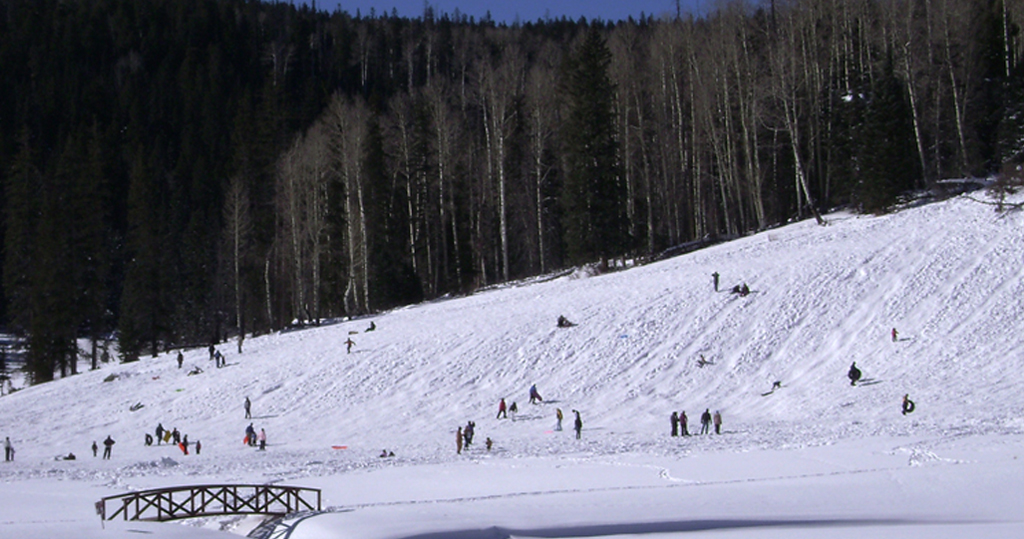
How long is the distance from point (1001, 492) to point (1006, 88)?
39496mm

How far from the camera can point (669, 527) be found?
14.9 metres

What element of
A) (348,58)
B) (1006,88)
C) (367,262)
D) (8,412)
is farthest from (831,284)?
(348,58)

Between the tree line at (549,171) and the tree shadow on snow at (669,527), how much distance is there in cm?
3195

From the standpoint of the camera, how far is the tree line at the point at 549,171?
1879 inches

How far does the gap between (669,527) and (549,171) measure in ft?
145

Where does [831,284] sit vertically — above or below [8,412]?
above

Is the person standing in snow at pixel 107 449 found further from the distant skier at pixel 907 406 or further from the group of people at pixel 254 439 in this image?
the distant skier at pixel 907 406

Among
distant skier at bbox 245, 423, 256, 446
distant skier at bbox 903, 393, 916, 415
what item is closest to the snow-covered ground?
distant skier at bbox 903, 393, 916, 415

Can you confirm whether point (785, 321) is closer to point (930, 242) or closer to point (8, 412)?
point (930, 242)

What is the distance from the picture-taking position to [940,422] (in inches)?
977

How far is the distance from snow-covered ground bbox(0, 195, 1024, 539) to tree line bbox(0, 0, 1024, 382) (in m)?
5.97

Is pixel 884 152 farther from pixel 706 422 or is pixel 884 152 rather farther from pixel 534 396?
pixel 534 396

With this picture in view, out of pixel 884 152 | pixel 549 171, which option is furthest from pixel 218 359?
pixel 884 152

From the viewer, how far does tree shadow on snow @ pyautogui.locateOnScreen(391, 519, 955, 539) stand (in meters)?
14.8
